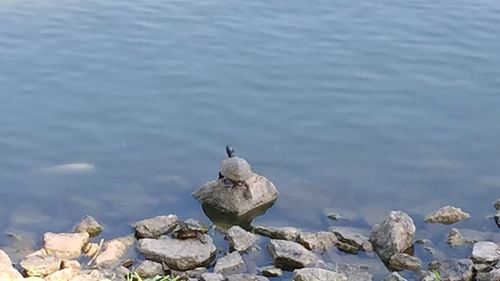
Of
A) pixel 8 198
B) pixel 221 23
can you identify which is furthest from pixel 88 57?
pixel 8 198

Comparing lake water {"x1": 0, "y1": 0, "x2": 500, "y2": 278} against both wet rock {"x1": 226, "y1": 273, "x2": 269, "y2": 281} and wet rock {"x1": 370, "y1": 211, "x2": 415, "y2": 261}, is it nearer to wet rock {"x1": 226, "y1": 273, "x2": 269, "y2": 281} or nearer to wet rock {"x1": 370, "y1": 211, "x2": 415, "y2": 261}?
wet rock {"x1": 370, "y1": 211, "x2": 415, "y2": 261}

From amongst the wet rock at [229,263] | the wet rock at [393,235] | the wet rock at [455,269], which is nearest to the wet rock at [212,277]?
the wet rock at [229,263]

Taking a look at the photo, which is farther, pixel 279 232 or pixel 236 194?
pixel 236 194

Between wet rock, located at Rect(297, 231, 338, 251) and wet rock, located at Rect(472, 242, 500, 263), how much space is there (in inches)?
41.3

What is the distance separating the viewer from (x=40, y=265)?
6730mm

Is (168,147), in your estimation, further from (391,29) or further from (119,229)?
(391,29)

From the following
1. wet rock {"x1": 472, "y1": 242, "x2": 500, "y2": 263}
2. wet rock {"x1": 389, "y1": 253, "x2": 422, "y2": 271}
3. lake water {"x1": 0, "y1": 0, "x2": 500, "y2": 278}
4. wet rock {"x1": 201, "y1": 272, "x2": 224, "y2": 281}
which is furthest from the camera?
lake water {"x1": 0, "y1": 0, "x2": 500, "y2": 278}

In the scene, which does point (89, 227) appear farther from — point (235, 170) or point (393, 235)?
point (393, 235)

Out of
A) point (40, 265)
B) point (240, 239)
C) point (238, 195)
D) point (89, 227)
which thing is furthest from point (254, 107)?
point (40, 265)

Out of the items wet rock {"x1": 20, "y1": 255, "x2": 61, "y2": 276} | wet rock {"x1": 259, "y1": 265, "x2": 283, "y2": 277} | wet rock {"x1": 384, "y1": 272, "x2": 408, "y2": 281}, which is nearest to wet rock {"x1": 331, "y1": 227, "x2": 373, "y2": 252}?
wet rock {"x1": 384, "y1": 272, "x2": 408, "y2": 281}

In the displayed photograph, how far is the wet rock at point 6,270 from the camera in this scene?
19.6 feet

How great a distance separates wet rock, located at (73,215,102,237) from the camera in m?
7.50

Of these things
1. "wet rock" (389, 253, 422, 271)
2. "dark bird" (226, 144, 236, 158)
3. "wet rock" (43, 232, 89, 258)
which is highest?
"dark bird" (226, 144, 236, 158)

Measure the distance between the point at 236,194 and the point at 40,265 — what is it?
1.83m
